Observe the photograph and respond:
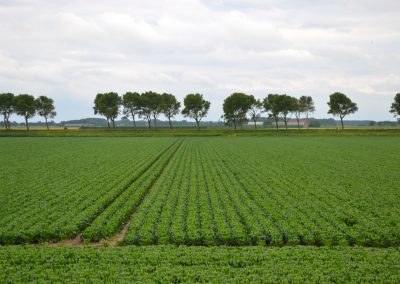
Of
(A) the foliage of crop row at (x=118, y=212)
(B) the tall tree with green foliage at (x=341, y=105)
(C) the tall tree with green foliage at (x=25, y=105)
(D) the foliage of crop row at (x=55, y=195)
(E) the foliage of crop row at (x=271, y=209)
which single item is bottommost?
(E) the foliage of crop row at (x=271, y=209)

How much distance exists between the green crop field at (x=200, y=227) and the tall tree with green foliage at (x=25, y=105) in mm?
127846

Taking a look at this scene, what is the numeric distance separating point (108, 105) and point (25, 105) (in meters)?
35.7

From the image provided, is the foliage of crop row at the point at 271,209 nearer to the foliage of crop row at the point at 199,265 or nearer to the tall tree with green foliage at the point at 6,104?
the foliage of crop row at the point at 199,265

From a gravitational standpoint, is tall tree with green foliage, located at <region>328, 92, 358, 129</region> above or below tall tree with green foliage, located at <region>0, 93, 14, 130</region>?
below

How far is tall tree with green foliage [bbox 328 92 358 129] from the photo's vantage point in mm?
132750

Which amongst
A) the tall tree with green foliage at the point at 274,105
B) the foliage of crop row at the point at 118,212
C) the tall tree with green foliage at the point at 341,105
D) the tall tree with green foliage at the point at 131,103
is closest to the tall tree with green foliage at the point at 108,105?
the tall tree with green foliage at the point at 131,103

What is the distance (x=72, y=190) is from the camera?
23453mm

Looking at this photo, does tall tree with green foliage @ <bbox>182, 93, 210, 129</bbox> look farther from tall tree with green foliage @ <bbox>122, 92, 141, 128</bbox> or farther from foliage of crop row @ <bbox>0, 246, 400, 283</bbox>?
foliage of crop row @ <bbox>0, 246, 400, 283</bbox>

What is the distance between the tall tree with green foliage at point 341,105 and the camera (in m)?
133

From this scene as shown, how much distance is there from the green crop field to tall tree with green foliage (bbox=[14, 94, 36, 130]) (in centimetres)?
12785

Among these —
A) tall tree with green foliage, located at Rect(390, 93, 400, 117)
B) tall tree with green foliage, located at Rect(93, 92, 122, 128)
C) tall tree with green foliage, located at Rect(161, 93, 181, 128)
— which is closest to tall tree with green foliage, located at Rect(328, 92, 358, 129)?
tall tree with green foliage, located at Rect(390, 93, 400, 117)

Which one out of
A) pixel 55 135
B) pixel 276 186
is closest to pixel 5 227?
pixel 276 186

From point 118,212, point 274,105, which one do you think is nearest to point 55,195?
point 118,212

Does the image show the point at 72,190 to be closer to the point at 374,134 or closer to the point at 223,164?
the point at 223,164
